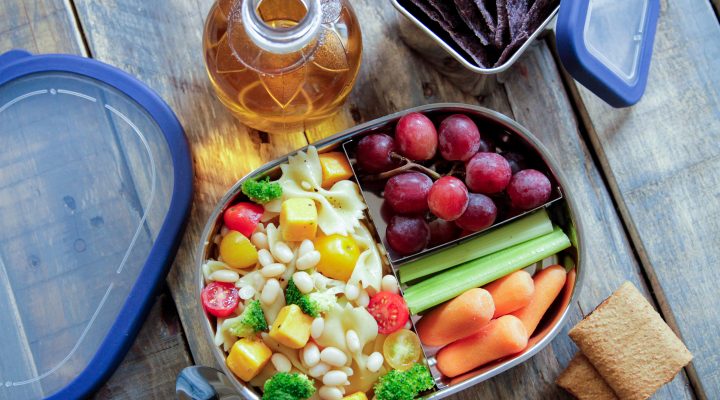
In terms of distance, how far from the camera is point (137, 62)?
1384 mm

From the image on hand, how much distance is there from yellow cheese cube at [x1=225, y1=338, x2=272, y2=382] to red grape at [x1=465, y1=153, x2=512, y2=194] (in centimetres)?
47

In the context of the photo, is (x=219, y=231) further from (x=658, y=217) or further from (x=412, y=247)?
(x=658, y=217)

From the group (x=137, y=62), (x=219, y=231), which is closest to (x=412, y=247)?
(x=219, y=231)

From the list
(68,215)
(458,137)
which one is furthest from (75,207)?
(458,137)

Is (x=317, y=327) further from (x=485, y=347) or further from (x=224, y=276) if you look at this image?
(x=485, y=347)

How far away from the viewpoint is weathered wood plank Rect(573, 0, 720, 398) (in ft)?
4.64

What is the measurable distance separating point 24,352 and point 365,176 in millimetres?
730

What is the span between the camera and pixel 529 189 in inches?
48.5

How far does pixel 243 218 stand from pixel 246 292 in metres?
0.13

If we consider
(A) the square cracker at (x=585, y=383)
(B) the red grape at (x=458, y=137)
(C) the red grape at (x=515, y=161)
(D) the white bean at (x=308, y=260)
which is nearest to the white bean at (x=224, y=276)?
(D) the white bean at (x=308, y=260)

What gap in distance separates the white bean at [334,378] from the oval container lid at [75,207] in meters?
0.37

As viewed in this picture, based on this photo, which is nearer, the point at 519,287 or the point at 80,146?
the point at 519,287

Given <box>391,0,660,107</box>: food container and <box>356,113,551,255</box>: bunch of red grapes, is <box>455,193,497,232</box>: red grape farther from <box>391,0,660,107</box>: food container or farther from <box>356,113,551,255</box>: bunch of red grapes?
<box>391,0,660,107</box>: food container

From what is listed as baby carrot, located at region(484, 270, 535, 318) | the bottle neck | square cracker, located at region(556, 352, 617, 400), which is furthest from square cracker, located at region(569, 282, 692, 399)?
the bottle neck
